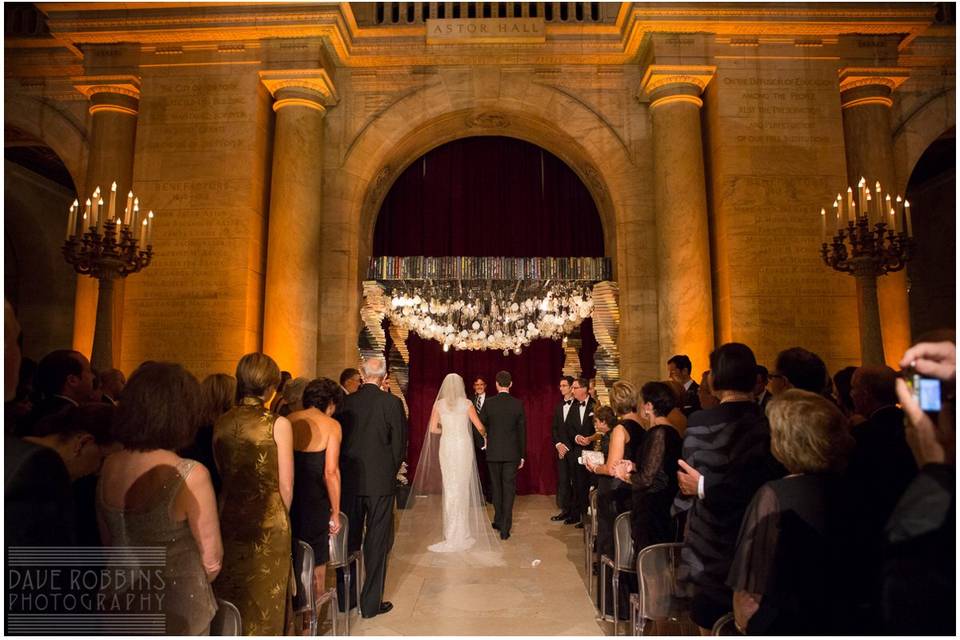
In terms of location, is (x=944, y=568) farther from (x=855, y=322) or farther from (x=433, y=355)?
(x=433, y=355)

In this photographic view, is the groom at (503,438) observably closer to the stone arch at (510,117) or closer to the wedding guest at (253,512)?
the stone arch at (510,117)

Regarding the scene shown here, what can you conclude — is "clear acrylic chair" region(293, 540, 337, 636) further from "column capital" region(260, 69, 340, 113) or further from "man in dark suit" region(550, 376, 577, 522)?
"column capital" region(260, 69, 340, 113)

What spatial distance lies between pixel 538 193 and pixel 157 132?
5.93 metres

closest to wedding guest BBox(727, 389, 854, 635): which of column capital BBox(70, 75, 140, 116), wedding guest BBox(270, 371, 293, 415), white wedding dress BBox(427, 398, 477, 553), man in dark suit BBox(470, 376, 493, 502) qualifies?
wedding guest BBox(270, 371, 293, 415)

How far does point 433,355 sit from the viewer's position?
10.5 m

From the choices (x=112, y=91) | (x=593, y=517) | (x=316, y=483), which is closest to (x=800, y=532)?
(x=316, y=483)

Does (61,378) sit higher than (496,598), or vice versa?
(61,378)

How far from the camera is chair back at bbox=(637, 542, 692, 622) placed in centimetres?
311

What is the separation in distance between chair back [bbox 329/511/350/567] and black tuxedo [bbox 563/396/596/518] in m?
4.13

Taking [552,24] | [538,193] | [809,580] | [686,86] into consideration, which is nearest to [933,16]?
[686,86]

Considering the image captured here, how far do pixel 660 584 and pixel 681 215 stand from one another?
5.73 m

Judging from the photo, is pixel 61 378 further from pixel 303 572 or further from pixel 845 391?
pixel 845 391

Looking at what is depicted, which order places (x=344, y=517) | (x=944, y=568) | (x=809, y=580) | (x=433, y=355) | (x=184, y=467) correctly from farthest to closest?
(x=433, y=355) → (x=344, y=517) → (x=184, y=467) → (x=809, y=580) → (x=944, y=568)

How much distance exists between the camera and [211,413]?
338 centimetres
